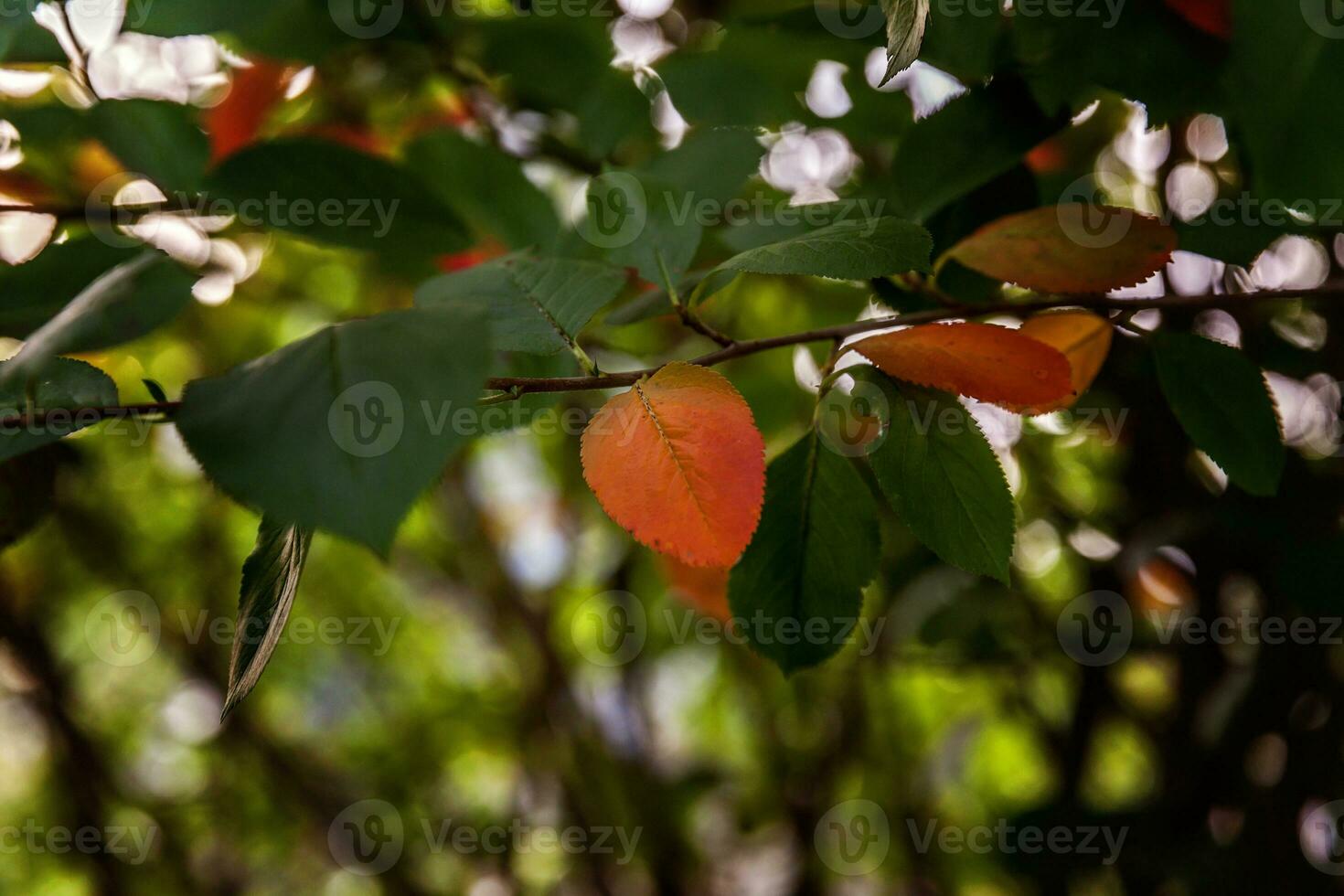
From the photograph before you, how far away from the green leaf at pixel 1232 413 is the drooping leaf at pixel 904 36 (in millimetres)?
241

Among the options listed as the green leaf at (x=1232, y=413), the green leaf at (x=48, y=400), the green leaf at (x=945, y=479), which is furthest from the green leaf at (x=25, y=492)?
the green leaf at (x=1232, y=413)

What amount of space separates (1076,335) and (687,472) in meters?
0.24

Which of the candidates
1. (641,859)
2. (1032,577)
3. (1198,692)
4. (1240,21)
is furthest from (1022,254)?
(641,859)

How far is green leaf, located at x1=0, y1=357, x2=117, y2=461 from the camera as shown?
12.2 inches

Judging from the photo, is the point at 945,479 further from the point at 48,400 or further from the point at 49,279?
the point at 49,279

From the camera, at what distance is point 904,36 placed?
12.1 inches

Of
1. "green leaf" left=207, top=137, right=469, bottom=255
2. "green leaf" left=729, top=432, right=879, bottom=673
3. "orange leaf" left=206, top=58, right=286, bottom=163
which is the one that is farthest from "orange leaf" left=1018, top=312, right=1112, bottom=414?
"orange leaf" left=206, top=58, right=286, bottom=163

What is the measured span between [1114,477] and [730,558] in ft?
2.48

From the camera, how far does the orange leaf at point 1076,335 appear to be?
462mm

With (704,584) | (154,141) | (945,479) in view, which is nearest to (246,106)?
(154,141)

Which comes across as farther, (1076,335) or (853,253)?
(1076,335)

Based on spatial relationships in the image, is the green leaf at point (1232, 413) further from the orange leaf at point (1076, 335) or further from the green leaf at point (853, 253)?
the green leaf at point (853, 253)

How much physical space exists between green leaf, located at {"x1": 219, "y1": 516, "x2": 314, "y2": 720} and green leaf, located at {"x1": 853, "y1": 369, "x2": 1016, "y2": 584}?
0.23 m

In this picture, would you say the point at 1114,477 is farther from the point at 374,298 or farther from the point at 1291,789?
the point at 374,298
